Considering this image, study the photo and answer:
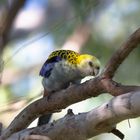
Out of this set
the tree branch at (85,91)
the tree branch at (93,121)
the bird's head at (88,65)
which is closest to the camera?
the tree branch at (93,121)

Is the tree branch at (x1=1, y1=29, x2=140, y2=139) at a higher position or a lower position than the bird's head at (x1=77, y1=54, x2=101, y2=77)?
lower

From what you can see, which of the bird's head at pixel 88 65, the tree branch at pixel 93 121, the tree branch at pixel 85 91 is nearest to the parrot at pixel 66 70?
the bird's head at pixel 88 65

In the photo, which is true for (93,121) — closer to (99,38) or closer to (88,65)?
(88,65)

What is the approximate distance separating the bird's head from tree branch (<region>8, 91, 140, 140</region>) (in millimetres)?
303

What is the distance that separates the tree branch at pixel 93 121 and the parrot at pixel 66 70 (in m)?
0.27

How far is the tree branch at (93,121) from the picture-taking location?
3.33 feet

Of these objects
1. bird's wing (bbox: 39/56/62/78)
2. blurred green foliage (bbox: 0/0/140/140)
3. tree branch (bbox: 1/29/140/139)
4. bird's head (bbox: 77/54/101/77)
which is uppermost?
blurred green foliage (bbox: 0/0/140/140)

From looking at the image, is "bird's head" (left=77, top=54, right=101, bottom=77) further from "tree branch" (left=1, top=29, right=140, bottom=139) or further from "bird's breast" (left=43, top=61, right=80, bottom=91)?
"tree branch" (left=1, top=29, right=140, bottom=139)

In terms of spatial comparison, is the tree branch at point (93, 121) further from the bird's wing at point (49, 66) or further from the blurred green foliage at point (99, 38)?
the blurred green foliage at point (99, 38)

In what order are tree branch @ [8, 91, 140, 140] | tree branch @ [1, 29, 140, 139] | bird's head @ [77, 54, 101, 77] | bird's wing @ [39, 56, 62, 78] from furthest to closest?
bird's wing @ [39, 56, 62, 78] < bird's head @ [77, 54, 101, 77] < tree branch @ [1, 29, 140, 139] < tree branch @ [8, 91, 140, 140]

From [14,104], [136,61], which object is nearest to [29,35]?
[136,61]

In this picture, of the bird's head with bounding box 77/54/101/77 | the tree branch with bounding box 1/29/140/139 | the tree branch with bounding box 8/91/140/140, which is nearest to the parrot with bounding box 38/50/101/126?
the bird's head with bounding box 77/54/101/77

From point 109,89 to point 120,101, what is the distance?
0.38 ft

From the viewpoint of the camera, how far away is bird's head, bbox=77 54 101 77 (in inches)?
58.1
